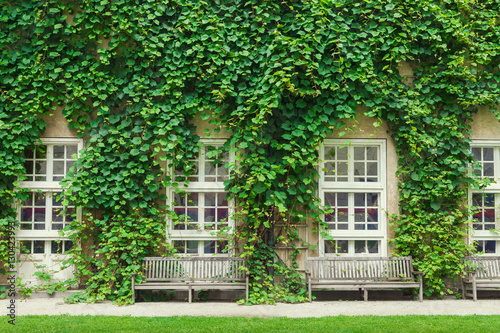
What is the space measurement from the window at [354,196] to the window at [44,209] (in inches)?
178

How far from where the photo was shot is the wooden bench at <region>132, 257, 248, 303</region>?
22.6 feet

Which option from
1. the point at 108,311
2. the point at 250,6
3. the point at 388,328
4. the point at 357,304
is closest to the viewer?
the point at 388,328

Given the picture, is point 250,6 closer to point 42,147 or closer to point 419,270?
point 42,147

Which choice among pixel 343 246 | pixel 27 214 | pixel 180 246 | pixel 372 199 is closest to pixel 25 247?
pixel 27 214

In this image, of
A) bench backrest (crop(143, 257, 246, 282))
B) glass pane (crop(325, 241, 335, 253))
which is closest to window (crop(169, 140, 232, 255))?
bench backrest (crop(143, 257, 246, 282))

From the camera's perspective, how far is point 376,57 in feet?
24.0

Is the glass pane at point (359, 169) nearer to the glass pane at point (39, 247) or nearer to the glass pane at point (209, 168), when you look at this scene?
the glass pane at point (209, 168)

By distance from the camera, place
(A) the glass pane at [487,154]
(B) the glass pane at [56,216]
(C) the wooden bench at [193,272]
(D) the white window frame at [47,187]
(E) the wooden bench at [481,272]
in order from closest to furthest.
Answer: (C) the wooden bench at [193,272], (E) the wooden bench at [481,272], (D) the white window frame at [47,187], (B) the glass pane at [56,216], (A) the glass pane at [487,154]

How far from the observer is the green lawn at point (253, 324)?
5152 mm

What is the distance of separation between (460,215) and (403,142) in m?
1.58

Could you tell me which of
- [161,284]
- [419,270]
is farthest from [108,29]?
[419,270]

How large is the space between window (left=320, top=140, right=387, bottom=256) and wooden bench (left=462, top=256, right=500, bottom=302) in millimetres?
1423

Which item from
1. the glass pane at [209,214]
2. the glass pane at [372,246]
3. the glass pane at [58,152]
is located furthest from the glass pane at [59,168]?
A: the glass pane at [372,246]

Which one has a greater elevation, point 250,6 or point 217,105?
point 250,6
